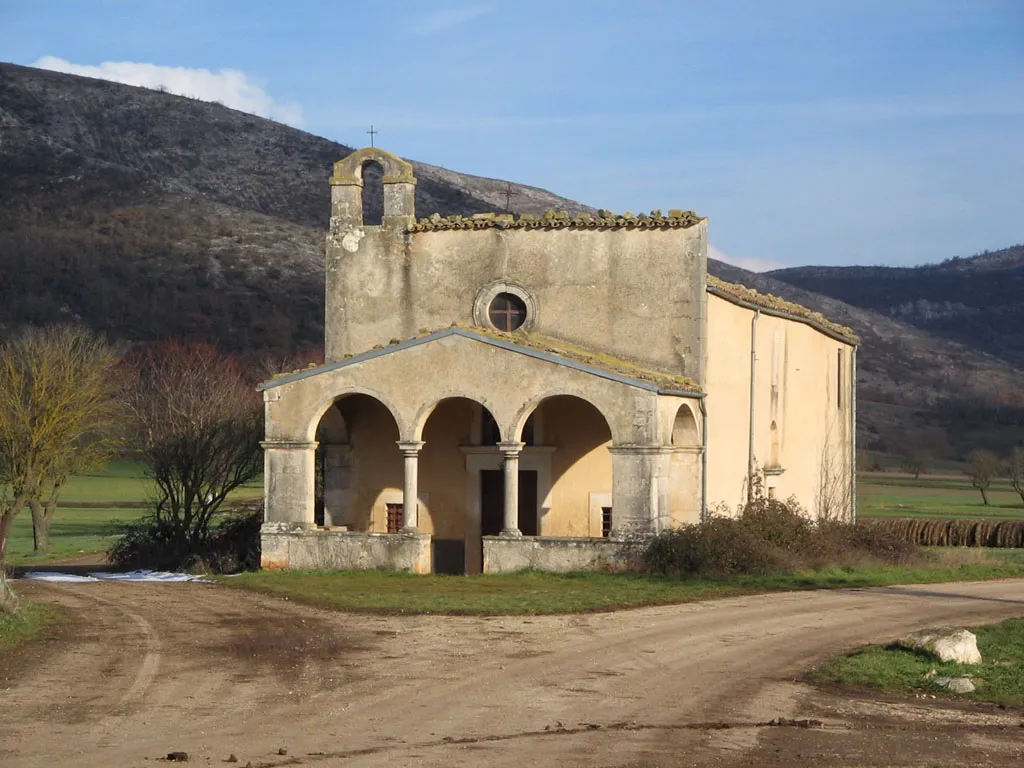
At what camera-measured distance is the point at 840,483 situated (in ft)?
114

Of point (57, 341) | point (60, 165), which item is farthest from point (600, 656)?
point (60, 165)

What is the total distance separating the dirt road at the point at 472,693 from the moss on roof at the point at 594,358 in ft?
18.2

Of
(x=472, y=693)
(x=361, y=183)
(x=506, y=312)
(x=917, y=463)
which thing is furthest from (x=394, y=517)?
(x=917, y=463)

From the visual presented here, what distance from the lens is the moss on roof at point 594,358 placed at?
25.8 meters

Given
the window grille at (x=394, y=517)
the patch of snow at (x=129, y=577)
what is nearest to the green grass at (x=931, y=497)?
the window grille at (x=394, y=517)

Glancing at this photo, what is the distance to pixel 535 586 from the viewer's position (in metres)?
23.8

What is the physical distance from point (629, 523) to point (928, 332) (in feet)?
448

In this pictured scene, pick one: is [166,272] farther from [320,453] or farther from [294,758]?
[294,758]

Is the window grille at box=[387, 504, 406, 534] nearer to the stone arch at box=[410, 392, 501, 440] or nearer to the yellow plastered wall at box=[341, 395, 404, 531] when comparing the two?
the yellow plastered wall at box=[341, 395, 404, 531]

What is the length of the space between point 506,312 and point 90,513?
28139 millimetres

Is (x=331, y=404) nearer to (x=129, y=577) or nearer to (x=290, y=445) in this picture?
(x=290, y=445)

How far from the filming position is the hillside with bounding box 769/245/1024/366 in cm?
15550

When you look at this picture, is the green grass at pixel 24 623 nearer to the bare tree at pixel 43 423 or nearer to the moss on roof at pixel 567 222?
the moss on roof at pixel 567 222

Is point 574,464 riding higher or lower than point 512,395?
lower
